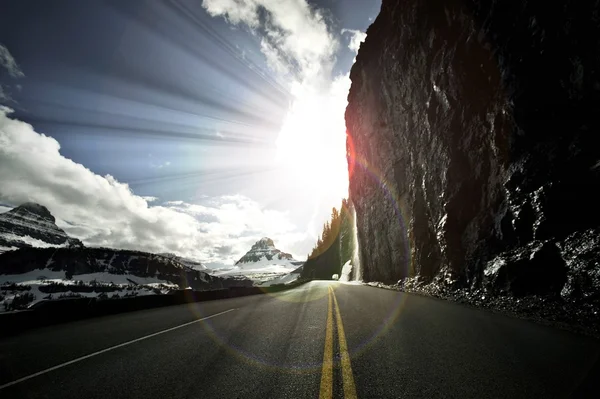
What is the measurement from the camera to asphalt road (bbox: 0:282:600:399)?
334 cm

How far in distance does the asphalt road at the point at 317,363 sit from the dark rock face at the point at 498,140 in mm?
4289

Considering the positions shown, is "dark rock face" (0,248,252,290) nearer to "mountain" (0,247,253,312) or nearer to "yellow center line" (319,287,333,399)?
"mountain" (0,247,253,312)

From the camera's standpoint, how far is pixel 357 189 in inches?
1919

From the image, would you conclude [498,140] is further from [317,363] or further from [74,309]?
[74,309]

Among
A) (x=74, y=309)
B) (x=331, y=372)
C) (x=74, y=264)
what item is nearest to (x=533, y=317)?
(x=331, y=372)

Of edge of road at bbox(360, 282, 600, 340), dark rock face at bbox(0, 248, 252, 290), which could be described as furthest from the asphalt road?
dark rock face at bbox(0, 248, 252, 290)

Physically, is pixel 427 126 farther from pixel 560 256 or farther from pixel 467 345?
pixel 467 345

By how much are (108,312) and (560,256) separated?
16414mm

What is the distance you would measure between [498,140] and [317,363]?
13567mm

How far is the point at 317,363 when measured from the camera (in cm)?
423

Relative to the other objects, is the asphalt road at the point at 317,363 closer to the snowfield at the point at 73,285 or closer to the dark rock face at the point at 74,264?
the snowfield at the point at 73,285

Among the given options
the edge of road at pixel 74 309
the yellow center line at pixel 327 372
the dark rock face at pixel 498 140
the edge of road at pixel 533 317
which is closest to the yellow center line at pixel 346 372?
the yellow center line at pixel 327 372

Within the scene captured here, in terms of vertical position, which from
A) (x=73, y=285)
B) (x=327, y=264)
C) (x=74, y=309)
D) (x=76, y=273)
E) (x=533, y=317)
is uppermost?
(x=327, y=264)

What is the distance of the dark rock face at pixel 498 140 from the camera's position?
8984 mm
